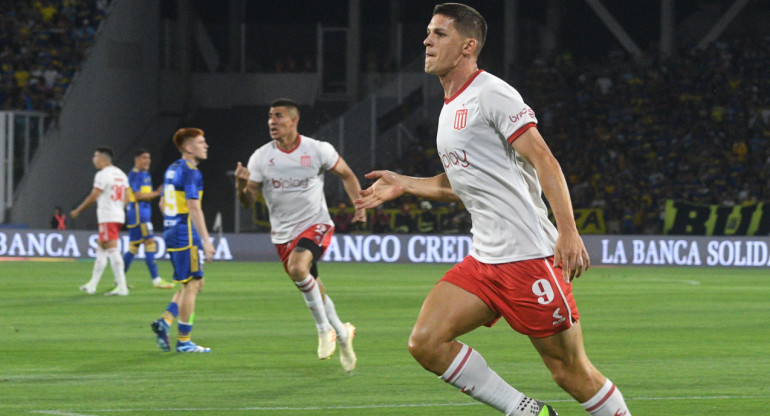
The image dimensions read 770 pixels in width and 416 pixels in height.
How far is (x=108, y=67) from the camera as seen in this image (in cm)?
3884

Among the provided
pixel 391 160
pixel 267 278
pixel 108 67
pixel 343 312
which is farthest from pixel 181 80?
pixel 343 312

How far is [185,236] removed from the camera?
11938 millimetres

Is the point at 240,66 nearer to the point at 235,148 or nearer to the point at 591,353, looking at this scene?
the point at 235,148

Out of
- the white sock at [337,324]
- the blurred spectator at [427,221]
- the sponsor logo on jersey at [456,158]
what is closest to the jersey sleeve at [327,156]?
the white sock at [337,324]

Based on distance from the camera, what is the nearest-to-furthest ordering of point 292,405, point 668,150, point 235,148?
point 292,405
point 668,150
point 235,148

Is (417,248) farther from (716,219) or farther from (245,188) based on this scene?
(245,188)

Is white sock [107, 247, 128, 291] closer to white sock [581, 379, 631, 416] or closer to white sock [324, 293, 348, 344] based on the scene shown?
white sock [324, 293, 348, 344]

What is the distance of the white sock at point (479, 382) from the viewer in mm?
6121

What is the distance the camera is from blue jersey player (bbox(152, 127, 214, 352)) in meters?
11.8

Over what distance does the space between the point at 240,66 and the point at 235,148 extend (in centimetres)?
449

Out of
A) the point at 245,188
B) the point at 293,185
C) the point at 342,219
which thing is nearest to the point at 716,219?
the point at 342,219

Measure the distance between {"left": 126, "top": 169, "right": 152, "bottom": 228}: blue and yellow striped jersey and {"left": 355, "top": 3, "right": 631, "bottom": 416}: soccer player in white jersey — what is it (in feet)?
48.5

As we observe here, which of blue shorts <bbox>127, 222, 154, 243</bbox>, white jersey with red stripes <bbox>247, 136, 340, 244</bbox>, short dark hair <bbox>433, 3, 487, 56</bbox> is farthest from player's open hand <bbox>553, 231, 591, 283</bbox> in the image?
blue shorts <bbox>127, 222, 154, 243</bbox>

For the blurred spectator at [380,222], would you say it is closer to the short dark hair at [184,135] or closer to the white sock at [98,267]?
the white sock at [98,267]
